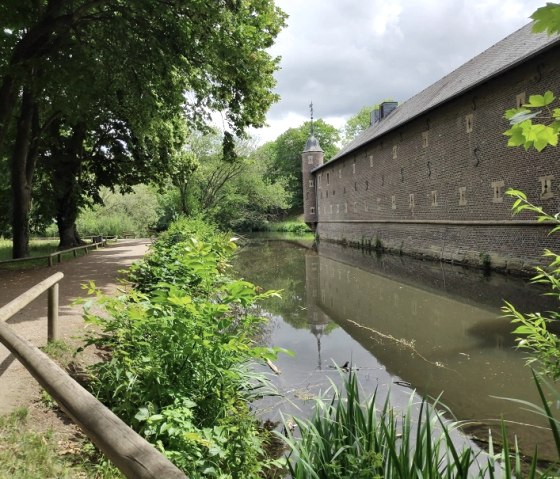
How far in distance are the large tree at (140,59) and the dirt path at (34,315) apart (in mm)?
3600

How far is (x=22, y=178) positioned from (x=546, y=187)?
1576 cm

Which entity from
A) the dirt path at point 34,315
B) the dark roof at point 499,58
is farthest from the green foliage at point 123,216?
the dark roof at point 499,58

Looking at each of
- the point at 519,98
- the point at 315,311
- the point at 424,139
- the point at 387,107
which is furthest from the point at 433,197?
the point at 387,107

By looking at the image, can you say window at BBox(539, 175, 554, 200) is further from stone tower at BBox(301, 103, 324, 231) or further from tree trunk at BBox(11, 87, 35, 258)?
stone tower at BBox(301, 103, 324, 231)

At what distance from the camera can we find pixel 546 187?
13180mm

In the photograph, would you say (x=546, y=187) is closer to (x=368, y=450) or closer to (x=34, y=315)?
(x=368, y=450)

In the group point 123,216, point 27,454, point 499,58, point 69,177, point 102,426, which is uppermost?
point 499,58

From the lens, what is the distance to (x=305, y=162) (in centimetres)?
4500

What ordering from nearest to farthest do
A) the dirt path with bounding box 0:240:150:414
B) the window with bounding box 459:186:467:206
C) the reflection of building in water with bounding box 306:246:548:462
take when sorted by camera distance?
the dirt path with bounding box 0:240:150:414 → the reflection of building in water with bounding box 306:246:548:462 → the window with bounding box 459:186:467:206

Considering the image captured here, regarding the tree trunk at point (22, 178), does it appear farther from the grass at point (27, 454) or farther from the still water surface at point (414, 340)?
the grass at point (27, 454)

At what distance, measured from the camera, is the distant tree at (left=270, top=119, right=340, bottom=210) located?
216ft

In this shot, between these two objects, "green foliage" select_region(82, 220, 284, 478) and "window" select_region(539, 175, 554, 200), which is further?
"window" select_region(539, 175, 554, 200)

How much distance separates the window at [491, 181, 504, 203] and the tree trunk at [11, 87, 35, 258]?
1491 centimetres

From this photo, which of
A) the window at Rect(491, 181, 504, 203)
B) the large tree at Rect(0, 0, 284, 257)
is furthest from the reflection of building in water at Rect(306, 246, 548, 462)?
the large tree at Rect(0, 0, 284, 257)
